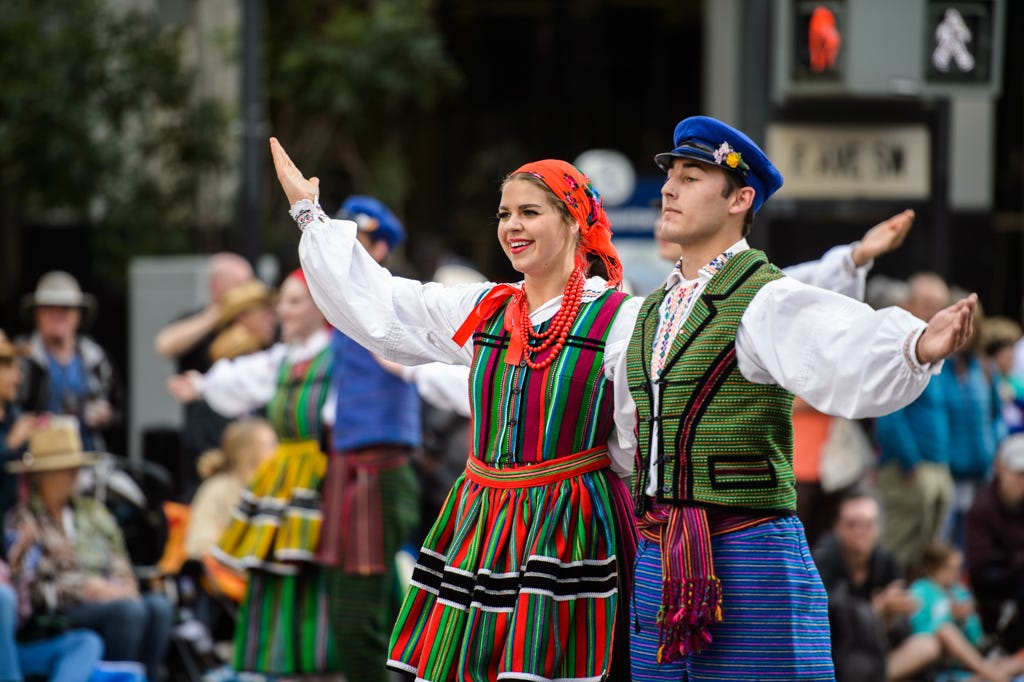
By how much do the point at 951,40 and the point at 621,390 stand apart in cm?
480

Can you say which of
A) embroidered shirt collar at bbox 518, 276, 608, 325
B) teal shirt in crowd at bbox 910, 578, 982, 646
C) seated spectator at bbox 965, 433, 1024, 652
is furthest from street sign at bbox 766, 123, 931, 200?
embroidered shirt collar at bbox 518, 276, 608, 325

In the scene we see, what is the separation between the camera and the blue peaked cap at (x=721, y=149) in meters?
4.51

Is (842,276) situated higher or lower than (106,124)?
lower

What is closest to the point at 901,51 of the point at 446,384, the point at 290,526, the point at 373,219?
the point at 373,219

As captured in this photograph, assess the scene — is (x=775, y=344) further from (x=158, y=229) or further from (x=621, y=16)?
(x=621, y=16)

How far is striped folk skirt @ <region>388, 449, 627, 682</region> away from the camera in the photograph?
4566 mm

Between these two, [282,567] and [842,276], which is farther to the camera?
[282,567]

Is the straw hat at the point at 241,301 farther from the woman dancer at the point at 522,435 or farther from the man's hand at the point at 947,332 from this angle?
the man's hand at the point at 947,332

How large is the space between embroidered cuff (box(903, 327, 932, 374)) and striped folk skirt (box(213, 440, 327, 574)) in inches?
154

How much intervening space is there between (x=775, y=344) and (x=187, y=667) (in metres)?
5.22

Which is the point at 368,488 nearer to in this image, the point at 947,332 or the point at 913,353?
the point at 913,353

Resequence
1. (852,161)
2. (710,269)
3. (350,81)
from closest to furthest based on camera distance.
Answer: (710,269), (852,161), (350,81)

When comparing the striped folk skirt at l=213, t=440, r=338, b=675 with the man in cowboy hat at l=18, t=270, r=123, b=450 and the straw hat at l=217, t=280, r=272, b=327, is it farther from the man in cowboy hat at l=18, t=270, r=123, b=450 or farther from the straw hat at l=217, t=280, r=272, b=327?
the straw hat at l=217, t=280, r=272, b=327

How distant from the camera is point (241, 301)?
32.7ft
